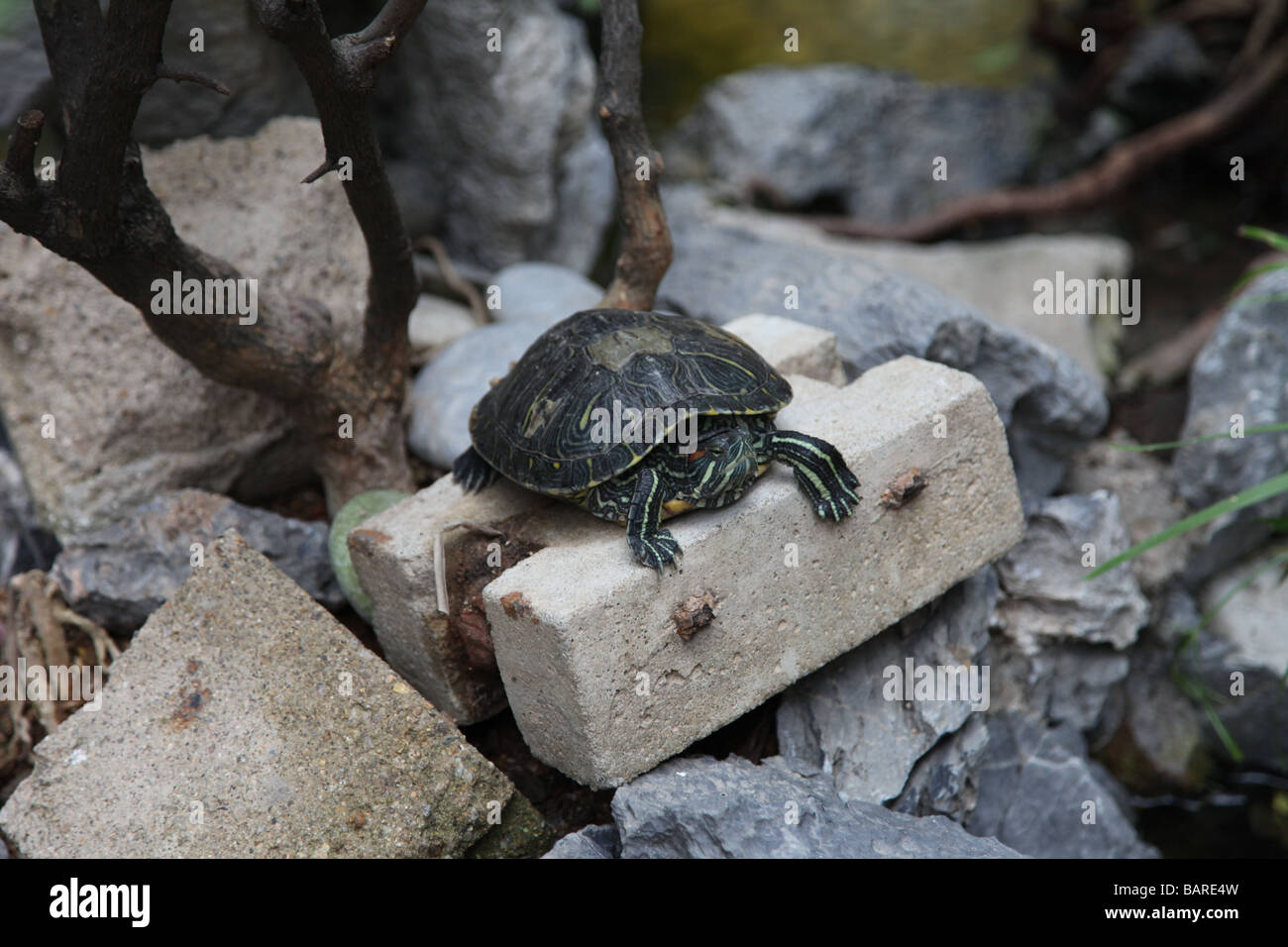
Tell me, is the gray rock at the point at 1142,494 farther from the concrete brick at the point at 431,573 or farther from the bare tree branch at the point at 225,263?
the bare tree branch at the point at 225,263

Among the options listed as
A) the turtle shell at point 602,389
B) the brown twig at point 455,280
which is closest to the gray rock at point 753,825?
the turtle shell at point 602,389

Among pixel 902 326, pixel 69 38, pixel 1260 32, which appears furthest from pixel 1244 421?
pixel 69 38

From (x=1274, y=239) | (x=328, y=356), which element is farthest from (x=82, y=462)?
(x=1274, y=239)

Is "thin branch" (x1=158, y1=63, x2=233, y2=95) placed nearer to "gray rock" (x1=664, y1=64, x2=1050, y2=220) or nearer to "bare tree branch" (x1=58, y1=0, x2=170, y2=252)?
"bare tree branch" (x1=58, y1=0, x2=170, y2=252)

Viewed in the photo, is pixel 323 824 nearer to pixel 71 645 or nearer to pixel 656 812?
pixel 656 812

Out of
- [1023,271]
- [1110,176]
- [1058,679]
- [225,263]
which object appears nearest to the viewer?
[225,263]

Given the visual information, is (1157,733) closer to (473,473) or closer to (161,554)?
(473,473)

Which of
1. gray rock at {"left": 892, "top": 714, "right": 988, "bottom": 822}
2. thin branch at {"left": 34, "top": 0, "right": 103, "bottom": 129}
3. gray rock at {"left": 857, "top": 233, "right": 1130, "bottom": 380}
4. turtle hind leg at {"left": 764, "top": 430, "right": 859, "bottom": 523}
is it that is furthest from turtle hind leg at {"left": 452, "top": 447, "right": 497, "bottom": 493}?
gray rock at {"left": 857, "top": 233, "right": 1130, "bottom": 380}
